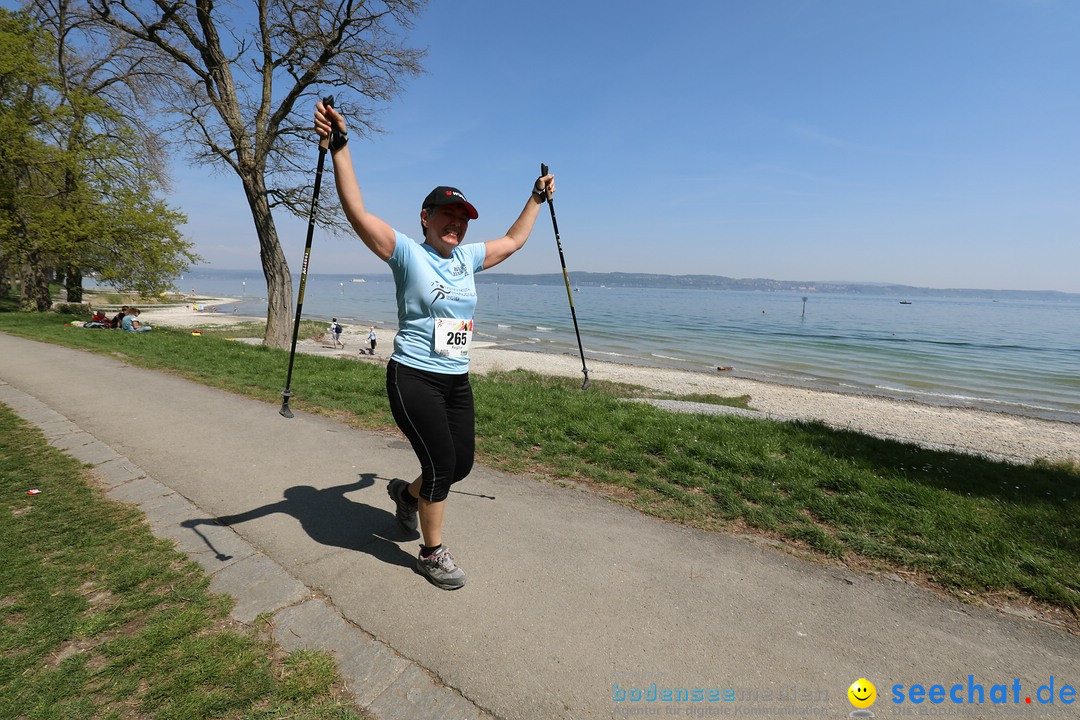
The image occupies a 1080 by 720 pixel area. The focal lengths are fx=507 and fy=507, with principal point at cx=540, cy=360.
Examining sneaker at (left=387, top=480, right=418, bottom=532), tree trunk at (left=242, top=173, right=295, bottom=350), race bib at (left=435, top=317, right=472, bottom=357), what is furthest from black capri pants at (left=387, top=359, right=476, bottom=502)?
tree trunk at (left=242, top=173, right=295, bottom=350)

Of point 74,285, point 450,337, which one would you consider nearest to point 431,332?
point 450,337

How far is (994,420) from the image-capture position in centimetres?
1541

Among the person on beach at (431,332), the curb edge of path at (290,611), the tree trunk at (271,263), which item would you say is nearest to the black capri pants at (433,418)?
the person on beach at (431,332)

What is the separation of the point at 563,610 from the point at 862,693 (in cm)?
152

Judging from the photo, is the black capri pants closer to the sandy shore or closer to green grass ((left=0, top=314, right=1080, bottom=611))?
green grass ((left=0, top=314, right=1080, bottom=611))

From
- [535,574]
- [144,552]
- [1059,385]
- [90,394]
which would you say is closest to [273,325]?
[90,394]

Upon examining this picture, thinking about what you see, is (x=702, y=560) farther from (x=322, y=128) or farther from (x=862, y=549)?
(x=322, y=128)

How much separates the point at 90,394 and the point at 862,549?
33.8 ft

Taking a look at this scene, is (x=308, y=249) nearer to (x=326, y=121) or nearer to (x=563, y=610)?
(x=326, y=121)

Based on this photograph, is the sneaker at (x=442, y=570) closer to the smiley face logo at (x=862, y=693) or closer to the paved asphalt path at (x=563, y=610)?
the paved asphalt path at (x=563, y=610)

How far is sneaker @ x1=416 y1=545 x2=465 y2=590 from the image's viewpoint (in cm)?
317

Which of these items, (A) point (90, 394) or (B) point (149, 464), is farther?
(A) point (90, 394)

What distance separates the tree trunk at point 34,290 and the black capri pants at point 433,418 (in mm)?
28337

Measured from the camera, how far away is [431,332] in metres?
3.09
